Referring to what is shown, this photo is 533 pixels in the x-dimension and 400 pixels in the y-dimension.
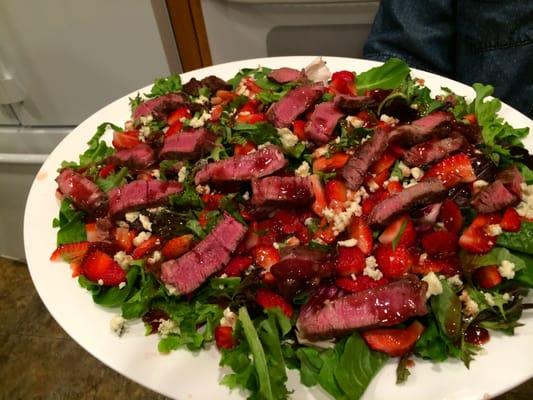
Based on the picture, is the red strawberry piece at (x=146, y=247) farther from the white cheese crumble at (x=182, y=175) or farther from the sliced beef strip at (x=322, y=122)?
the sliced beef strip at (x=322, y=122)

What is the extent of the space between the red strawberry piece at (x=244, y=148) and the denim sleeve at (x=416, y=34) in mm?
1123

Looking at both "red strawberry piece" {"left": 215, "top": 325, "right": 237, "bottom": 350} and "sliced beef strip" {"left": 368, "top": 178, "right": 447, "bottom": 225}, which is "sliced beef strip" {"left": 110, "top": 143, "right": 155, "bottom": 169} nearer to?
"red strawberry piece" {"left": 215, "top": 325, "right": 237, "bottom": 350}

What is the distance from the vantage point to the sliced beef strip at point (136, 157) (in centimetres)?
182

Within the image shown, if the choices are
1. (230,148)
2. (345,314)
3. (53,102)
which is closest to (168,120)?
(230,148)

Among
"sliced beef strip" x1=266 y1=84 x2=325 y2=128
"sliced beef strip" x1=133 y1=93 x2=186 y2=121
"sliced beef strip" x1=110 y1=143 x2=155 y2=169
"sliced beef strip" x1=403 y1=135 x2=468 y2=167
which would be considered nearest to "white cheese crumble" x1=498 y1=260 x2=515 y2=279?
"sliced beef strip" x1=403 y1=135 x2=468 y2=167

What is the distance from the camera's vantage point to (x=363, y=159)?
1583 millimetres

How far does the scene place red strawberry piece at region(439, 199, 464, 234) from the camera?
142cm

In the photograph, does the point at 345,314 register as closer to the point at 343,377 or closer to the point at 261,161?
the point at 343,377

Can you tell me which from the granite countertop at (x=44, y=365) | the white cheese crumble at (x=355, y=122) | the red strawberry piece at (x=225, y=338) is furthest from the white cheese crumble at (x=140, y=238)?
the granite countertop at (x=44, y=365)

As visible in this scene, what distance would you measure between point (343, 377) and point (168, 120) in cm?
132

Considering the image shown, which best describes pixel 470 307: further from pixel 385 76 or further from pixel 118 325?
pixel 385 76

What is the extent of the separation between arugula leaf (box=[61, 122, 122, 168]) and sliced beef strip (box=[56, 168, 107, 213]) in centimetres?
16

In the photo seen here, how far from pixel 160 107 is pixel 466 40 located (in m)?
1.55

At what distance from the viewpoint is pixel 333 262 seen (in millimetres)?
1387
